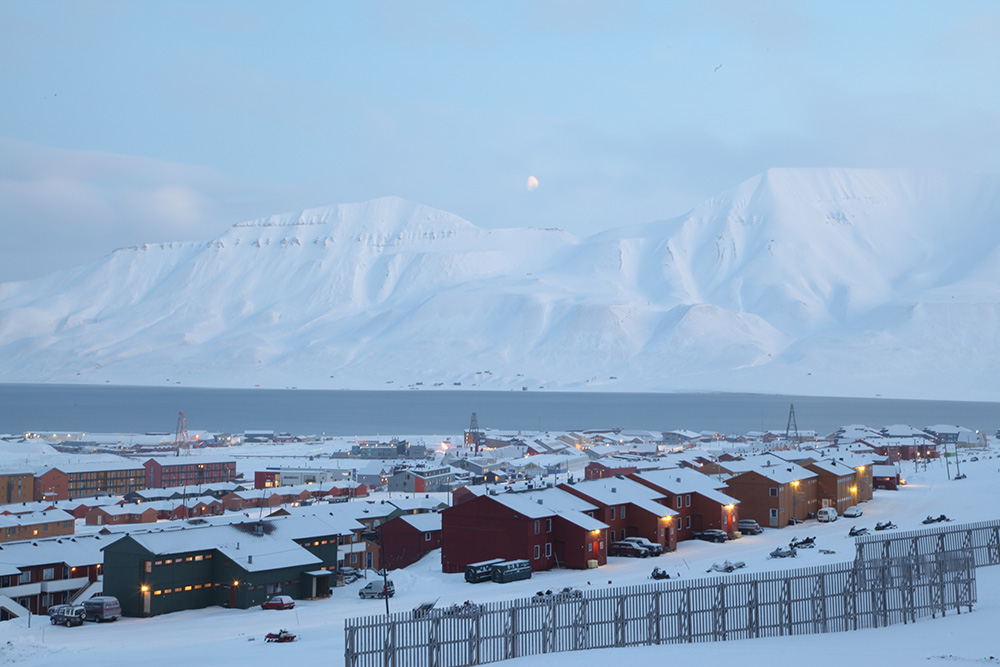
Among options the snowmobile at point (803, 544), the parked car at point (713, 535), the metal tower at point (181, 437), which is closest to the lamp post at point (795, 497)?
the parked car at point (713, 535)

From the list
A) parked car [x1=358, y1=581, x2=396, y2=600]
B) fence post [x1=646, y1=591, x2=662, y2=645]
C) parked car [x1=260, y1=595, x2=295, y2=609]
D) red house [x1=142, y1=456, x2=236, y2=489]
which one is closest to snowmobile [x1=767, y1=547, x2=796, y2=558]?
parked car [x1=358, y1=581, x2=396, y2=600]

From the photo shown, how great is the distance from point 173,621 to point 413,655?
16.4 metres

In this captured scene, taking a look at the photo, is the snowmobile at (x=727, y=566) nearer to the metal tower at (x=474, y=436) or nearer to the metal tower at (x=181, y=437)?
the metal tower at (x=474, y=436)

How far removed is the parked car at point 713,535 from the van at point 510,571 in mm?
11032

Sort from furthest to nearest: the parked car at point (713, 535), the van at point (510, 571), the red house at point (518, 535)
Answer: the parked car at point (713, 535)
the red house at point (518, 535)
the van at point (510, 571)

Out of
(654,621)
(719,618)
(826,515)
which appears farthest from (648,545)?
(654,621)

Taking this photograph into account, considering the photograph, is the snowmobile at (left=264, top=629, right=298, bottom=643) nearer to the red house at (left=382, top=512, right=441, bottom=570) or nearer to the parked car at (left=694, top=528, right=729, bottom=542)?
the red house at (left=382, top=512, right=441, bottom=570)

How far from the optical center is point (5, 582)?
107 feet

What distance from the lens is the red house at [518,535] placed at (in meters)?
36.2

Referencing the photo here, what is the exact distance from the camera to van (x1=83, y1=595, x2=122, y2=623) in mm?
29453

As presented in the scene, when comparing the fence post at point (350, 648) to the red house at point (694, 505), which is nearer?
the fence post at point (350, 648)

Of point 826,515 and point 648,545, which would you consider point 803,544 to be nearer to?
point 648,545

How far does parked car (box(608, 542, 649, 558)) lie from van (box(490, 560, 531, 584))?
18.2ft

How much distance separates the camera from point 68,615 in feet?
94.1
